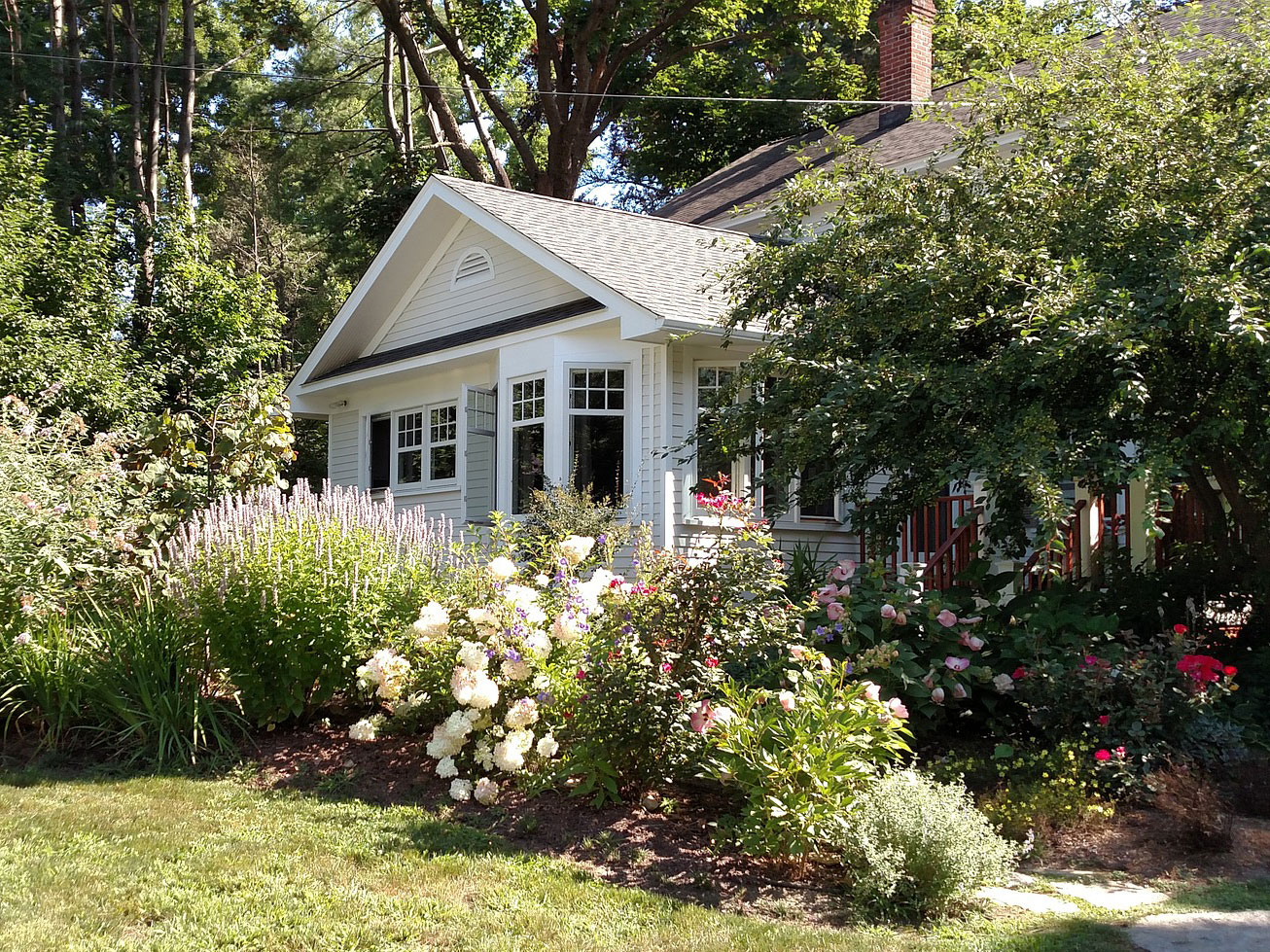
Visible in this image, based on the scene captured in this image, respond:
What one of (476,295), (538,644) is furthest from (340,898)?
(476,295)

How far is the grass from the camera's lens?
372 cm

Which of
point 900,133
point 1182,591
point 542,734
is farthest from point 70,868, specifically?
point 900,133

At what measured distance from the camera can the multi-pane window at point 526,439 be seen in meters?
12.4

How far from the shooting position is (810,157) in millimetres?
16531

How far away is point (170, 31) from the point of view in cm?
2712

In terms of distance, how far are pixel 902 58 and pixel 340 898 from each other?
55.7 ft

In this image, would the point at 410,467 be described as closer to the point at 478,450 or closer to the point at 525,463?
the point at 478,450

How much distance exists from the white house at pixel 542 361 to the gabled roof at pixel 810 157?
4.7 inches

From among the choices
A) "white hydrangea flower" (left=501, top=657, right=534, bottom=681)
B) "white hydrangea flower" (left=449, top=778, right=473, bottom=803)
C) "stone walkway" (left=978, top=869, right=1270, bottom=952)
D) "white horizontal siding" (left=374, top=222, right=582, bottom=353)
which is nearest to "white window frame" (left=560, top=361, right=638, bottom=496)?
"white horizontal siding" (left=374, top=222, right=582, bottom=353)

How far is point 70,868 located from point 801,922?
110 inches

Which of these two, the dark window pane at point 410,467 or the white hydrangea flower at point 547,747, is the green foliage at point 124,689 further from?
the dark window pane at point 410,467

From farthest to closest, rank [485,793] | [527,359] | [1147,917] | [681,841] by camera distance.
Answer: [527,359]
[485,793]
[681,841]
[1147,917]

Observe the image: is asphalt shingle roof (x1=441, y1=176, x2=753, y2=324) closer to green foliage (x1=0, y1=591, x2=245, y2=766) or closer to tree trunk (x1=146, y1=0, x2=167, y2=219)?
green foliage (x1=0, y1=591, x2=245, y2=766)

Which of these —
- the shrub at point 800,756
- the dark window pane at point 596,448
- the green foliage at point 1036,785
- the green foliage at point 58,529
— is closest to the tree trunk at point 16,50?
the dark window pane at point 596,448
